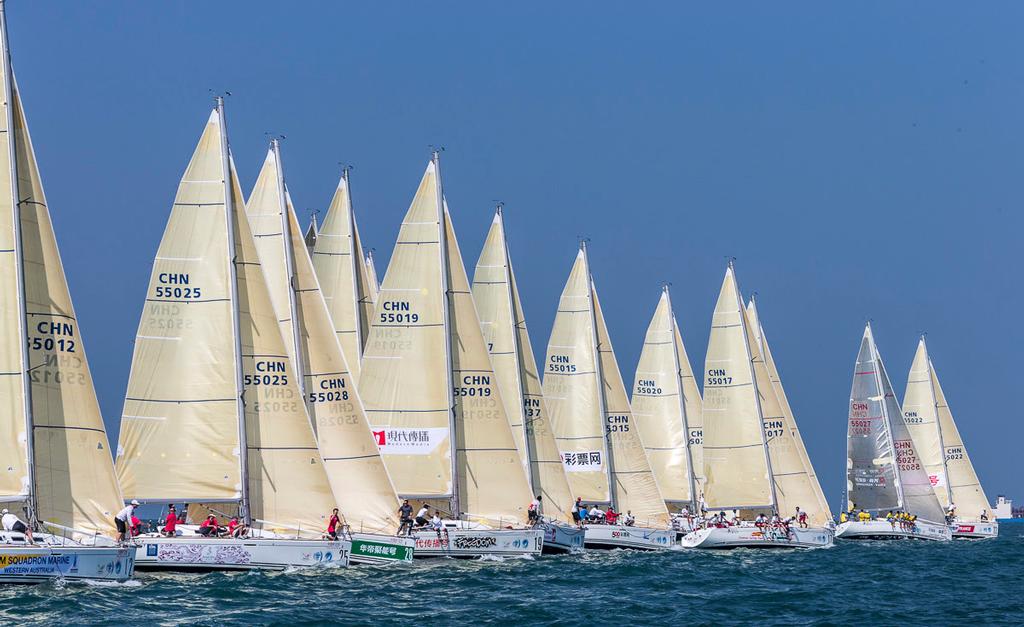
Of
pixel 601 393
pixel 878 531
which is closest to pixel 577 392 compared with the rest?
pixel 601 393

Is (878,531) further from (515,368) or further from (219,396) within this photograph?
(219,396)

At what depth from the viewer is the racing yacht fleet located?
26.4m

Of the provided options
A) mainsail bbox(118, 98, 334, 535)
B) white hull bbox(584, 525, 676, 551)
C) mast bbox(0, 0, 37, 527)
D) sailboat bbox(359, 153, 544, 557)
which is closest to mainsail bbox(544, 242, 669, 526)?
white hull bbox(584, 525, 676, 551)

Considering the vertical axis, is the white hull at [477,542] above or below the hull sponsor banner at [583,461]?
below

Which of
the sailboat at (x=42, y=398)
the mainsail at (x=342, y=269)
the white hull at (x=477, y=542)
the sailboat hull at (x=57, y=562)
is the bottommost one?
the sailboat hull at (x=57, y=562)

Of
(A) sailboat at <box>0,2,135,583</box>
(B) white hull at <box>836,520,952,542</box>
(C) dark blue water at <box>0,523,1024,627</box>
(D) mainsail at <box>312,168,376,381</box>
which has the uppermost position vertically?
(D) mainsail at <box>312,168,376,381</box>

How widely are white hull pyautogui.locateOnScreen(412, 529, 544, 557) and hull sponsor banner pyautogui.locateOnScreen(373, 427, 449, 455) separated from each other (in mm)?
2667

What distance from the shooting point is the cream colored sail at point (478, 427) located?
37938 mm

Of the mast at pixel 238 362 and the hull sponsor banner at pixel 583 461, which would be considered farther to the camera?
the hull sponsor banner at pixel 583 461

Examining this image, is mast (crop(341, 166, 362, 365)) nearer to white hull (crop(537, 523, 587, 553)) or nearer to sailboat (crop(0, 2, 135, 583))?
white hull (crop(537, 523, 587, 553))

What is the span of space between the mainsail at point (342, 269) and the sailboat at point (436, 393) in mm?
5820

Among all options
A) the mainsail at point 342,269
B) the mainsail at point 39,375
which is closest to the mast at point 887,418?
the mainsail at point 342,269

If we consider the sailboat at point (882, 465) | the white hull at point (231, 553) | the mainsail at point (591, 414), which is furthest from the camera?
the sailboat at point (882, 465)

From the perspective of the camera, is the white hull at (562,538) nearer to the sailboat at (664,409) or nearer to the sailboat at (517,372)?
the sailboat at (517,372)
